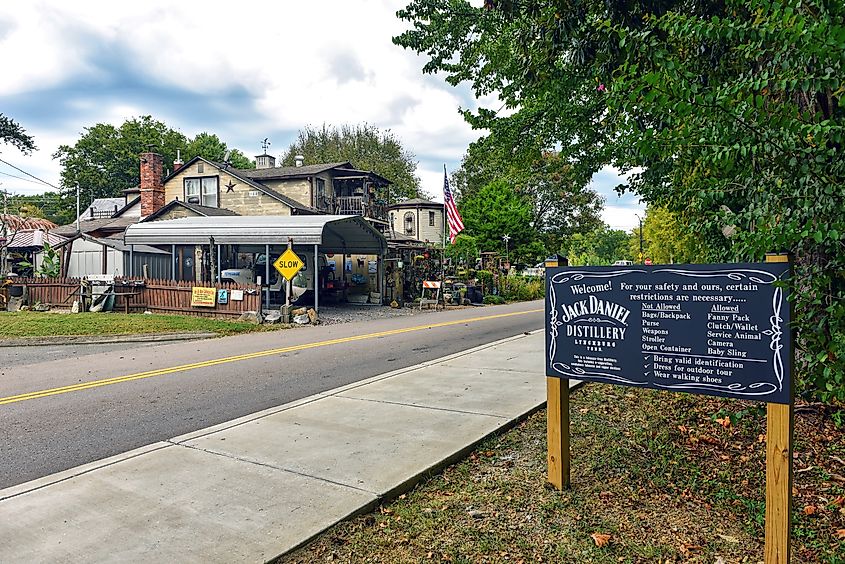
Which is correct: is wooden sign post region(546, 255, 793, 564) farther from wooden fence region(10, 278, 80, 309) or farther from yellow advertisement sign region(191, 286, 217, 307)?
wooden fence region(10, 278, 80, 309)

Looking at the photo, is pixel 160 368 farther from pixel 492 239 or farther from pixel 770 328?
pixel 492 239

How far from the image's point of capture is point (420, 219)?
49.8 meters

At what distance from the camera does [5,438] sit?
5676 millimetres

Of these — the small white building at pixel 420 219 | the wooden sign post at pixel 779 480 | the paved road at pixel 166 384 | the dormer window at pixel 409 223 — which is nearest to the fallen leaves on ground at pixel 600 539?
the wooden sign post at pixel 779 480

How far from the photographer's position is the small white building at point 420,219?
4959 centimetres

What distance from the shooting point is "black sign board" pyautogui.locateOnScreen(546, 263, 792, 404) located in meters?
3.40

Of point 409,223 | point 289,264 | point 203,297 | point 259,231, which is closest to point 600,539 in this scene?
point 289,264

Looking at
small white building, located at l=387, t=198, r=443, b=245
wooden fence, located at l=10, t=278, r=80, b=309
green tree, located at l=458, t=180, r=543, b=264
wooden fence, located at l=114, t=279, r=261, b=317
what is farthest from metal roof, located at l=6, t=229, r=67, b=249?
green tree, located at l=458, t=180, r=543, b=264

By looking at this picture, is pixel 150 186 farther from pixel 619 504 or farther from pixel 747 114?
pixel 747 114

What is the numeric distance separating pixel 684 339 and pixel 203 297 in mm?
16769

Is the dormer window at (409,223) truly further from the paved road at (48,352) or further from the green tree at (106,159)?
the paved road at (48,352)

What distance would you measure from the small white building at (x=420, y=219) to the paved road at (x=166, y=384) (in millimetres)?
35266

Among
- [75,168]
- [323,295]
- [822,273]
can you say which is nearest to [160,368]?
[822,273]

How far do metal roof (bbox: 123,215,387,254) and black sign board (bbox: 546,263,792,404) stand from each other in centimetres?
1547
